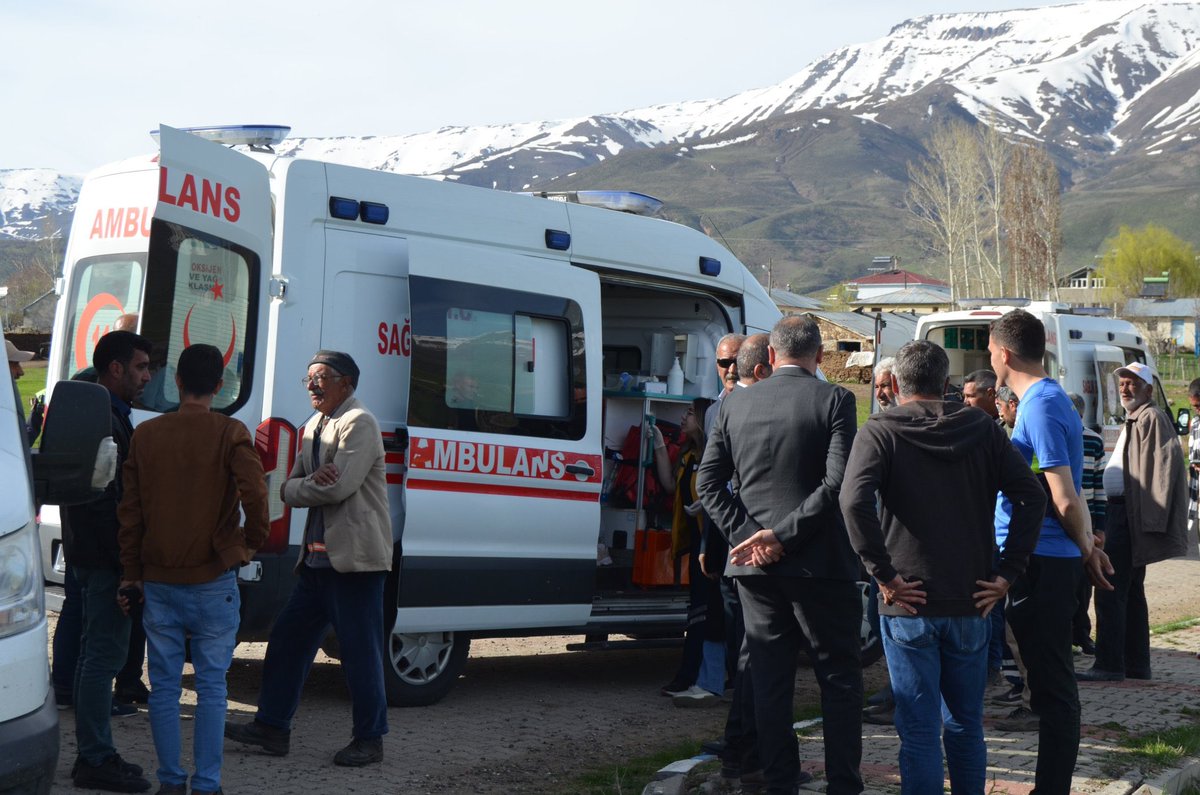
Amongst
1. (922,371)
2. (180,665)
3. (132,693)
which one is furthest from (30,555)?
(132,693)

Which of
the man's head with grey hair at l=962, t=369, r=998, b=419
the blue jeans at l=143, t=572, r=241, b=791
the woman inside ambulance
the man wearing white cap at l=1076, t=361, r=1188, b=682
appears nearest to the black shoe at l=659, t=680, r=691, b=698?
the woman inside ambulance

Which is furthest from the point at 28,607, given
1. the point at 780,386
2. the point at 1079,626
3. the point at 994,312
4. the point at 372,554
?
the point at 994,312

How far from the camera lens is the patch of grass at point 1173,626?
34.0ft

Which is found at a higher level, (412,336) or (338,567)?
(412,336)

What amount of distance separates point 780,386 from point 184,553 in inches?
87.1

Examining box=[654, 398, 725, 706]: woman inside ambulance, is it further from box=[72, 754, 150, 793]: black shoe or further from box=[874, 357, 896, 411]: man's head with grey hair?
box=[72, 754, 150, 793]: black shoe

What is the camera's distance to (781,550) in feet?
16.4

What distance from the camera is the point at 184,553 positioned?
494cm

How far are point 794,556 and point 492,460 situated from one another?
2.19m

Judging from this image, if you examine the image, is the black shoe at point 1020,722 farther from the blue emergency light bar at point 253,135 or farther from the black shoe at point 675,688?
the blue emergency light bar at point 253,135

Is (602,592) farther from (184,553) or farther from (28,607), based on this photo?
(28,607)

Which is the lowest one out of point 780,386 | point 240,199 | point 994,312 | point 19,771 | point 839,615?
point 19,771

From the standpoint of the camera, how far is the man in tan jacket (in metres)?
4.98

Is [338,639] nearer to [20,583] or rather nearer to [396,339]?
[396,339]
